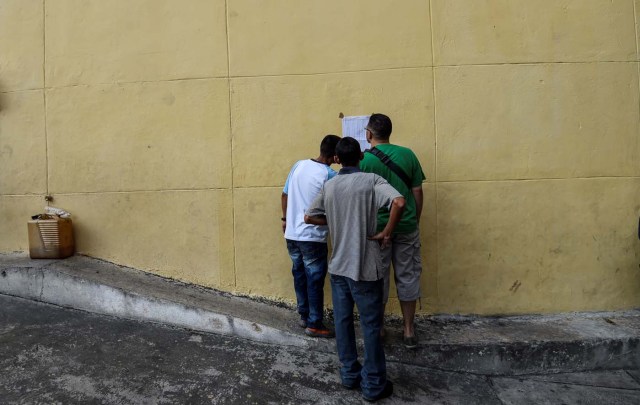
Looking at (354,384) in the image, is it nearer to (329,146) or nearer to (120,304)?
(329,146)

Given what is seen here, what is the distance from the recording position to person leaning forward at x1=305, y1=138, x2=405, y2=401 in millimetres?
2996

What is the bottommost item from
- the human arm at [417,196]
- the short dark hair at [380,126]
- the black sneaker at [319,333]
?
the black sneaker at [319,333]

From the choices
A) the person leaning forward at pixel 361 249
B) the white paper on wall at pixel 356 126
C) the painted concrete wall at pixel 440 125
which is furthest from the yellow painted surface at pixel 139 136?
the person leaning forward at pixel 361 249

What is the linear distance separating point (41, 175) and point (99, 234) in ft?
2.72

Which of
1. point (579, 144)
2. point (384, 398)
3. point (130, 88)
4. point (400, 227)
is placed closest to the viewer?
point (384, 398)

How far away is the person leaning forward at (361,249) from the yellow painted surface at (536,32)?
1729 millimetres

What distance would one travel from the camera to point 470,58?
4184 millimetres

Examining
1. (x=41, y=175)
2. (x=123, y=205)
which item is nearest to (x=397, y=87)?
(x=123, y=205)

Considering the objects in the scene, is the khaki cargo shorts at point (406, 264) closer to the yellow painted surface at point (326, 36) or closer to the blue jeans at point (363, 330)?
the blue jeans at point (363, 330)

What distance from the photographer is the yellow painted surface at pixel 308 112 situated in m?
4.19

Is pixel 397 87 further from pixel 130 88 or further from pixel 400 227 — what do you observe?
pixel 130 88

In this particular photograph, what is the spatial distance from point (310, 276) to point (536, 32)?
285 centimetres

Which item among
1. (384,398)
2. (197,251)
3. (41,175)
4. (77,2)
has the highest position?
(77,2)

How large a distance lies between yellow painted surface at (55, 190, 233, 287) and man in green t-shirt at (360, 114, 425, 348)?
1.57 m
